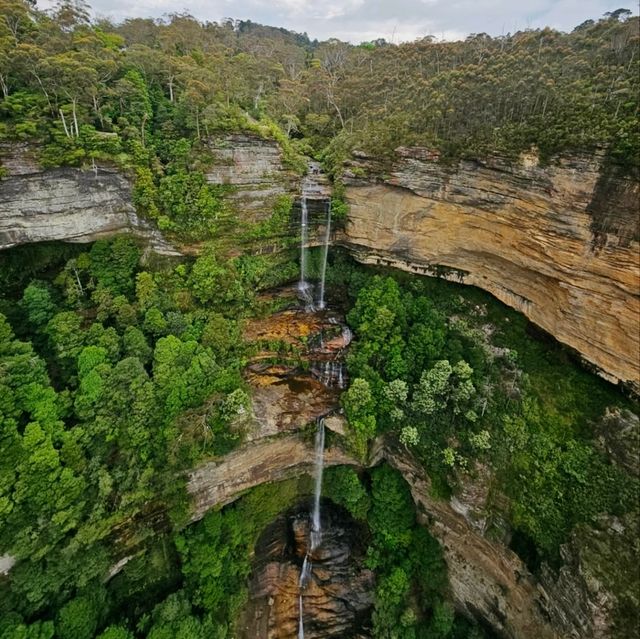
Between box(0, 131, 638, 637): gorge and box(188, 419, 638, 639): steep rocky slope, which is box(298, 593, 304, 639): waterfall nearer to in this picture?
box(0, 131, 638, 637): gorge

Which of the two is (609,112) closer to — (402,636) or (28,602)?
(402,636)

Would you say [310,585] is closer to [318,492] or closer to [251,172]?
[318,492]

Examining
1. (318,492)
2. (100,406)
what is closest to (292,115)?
(100,406)

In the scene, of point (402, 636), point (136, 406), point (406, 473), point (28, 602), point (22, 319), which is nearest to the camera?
point (28, 602)

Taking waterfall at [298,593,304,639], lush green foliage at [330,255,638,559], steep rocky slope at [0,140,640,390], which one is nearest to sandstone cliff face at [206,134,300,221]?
steep rocky slope at [0,140,640,390]

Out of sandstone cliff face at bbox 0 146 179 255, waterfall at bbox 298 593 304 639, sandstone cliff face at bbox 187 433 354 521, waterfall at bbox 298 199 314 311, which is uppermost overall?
sandstone cliff face at bbox 0 146 179 255

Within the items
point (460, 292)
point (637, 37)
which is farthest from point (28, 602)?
point (637, 37)
